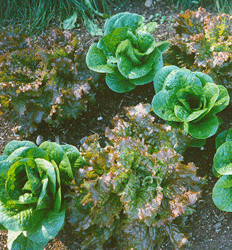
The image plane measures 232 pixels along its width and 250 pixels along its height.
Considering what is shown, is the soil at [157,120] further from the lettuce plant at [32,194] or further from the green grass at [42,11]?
the lettuce plant at [32,194]

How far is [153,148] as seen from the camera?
9.28 ft

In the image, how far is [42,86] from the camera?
3326 mm

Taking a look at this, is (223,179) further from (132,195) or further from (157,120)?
(157,120)

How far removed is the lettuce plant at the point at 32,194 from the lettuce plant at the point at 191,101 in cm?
118

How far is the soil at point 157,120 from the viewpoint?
9.25ft

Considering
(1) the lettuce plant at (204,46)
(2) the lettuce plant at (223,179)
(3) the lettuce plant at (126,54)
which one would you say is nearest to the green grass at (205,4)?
(1) the lettuce plant at (204,46)

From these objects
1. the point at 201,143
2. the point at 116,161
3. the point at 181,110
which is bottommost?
the point at 201,143

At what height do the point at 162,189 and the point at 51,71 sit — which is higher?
the point at 51,71

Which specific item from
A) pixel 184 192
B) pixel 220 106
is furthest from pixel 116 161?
pixel 220 106

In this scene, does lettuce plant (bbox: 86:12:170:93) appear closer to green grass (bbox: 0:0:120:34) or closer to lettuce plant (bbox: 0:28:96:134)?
lettuce plant (bbox: 0:28:96:134)

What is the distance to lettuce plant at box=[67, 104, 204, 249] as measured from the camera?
2436mm

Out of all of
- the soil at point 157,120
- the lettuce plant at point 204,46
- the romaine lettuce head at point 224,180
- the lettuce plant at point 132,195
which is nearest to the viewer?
the lettuce plant at point 132,195

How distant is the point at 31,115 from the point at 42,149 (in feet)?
2.16

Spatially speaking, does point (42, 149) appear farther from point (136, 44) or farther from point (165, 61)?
point (165, 61)
